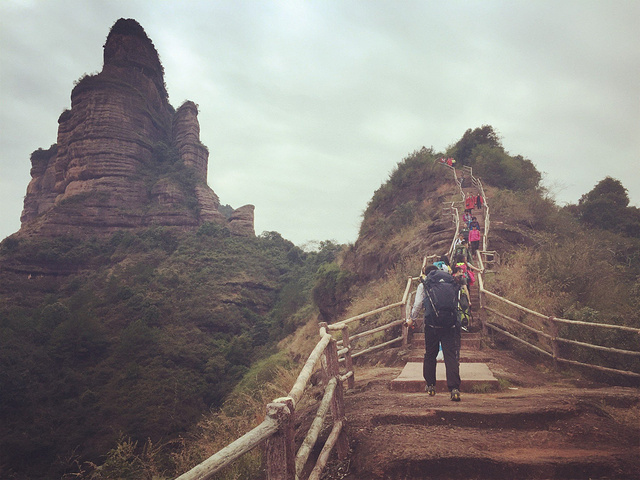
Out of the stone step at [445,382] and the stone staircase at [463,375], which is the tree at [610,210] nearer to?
the stone staircase at [463,375]

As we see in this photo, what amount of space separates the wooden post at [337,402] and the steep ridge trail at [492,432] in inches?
3.8

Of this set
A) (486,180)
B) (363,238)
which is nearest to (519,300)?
(363,238)

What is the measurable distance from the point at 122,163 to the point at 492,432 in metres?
59.0

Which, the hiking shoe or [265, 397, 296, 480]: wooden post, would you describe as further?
the hiking shoe

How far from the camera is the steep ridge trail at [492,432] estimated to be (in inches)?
111

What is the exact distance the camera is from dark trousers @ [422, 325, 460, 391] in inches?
183

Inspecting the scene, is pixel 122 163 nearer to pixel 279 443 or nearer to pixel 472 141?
pixel 472 141

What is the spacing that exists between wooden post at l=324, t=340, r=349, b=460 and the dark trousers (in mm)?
1756

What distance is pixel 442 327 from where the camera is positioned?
4.78 m

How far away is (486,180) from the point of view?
79.4 feet

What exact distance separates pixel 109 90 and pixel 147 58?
1624 cm

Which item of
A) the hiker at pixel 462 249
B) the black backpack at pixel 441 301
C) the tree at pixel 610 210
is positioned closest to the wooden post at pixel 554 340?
the black backpack at pixel 441 301

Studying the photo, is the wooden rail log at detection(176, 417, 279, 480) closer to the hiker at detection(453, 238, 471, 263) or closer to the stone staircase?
the stone staircase

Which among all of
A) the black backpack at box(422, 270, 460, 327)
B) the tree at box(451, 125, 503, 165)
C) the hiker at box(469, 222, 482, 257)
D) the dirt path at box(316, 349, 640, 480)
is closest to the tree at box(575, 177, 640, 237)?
the tree at box(451, 125, 503, 165)
